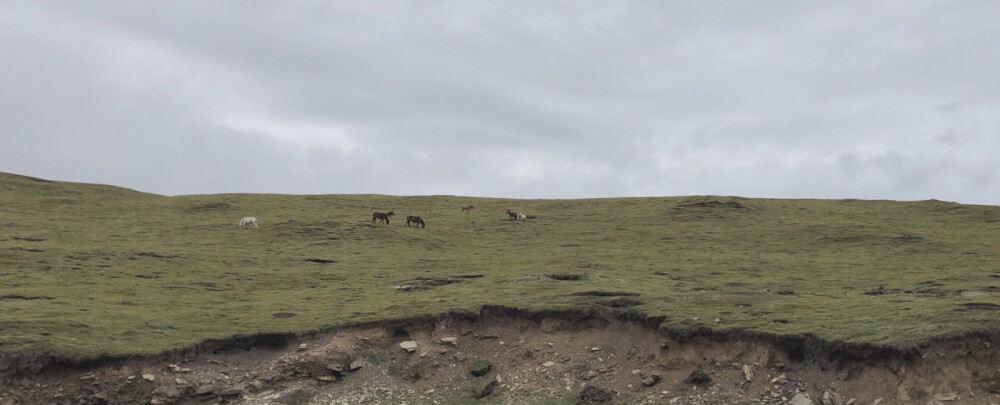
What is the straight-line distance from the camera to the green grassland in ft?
82.4

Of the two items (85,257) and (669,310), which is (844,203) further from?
(85,257)

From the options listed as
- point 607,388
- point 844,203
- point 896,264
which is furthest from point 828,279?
point 844,203

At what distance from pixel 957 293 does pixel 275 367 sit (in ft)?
71.9

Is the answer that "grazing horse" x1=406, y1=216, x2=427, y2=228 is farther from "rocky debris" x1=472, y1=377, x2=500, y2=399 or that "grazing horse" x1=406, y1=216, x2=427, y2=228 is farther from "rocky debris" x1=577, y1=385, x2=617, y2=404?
"rocky debris" x1=577, y1=385, x2=617, y2=404

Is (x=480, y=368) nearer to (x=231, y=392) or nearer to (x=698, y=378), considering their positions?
(x=698, y=378)

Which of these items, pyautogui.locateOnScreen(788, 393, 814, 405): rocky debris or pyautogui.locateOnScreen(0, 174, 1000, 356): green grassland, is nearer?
pyautogui.locateOnScreen(788, 393, 814, 405): rocky debris

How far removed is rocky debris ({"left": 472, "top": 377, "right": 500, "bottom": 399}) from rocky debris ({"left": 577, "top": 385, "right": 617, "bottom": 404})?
2.45m

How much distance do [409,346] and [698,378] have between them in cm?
834

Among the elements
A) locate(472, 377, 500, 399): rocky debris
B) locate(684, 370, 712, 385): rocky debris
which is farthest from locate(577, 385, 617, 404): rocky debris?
locate(472, 377, 500, 399): rocky debris

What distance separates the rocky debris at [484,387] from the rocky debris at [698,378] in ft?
16.3

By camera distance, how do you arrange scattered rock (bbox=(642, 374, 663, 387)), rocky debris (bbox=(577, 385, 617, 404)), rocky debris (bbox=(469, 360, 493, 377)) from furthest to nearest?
rocky debris (bbox=(469, 360, 493, 377)) < scattered rock (bbox=(642, 374, 663, 387)) < rocky debris (bbox=(577, 385, 617, 404))

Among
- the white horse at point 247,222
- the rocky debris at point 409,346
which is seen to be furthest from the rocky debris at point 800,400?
the white horse at point 247,222

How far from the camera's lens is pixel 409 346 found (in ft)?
82.4

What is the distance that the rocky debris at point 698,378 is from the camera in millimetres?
21297
